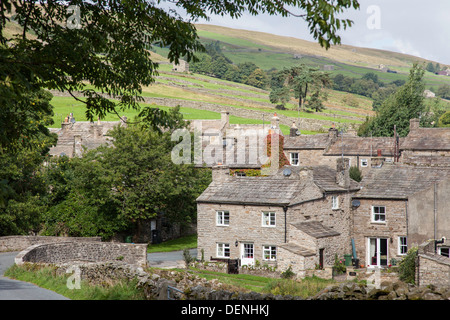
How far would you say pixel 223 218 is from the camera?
39375mm

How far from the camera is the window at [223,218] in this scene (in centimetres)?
3934

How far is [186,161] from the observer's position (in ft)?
170

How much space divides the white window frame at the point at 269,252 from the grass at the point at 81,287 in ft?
60.8

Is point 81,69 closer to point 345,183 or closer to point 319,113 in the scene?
point 345,183

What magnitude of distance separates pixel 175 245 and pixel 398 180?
20599 millimetres

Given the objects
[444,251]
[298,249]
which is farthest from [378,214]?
[298,249]

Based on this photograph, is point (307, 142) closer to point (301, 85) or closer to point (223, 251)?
point (223, 251)

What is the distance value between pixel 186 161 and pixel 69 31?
37.9 metres

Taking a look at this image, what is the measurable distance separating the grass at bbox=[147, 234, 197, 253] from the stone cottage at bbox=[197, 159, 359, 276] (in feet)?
28.7

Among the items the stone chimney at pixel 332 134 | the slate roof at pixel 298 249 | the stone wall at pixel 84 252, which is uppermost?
the stone chimney at pixel 332 134

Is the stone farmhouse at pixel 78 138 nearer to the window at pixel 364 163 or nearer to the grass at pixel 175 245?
the grass at pixel 175 245

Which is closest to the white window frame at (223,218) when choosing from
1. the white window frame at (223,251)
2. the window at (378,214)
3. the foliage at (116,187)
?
the white window frame at (223,251)
